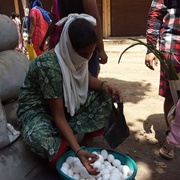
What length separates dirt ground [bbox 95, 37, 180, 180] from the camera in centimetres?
256

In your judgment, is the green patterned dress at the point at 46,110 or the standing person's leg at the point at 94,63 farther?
the standing person's leg at the point at 94,63

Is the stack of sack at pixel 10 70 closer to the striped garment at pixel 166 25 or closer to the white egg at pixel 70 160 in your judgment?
the white egg at pixel 70 160

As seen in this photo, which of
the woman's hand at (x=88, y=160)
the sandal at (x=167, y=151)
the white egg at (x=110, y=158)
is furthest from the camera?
the sandal at (x=167, y=151)

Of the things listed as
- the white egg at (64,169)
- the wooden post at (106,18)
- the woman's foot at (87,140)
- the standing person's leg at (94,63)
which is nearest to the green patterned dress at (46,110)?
the white egg at (64,169)

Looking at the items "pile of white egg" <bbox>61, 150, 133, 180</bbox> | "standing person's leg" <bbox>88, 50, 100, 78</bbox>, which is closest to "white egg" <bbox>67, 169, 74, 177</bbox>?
"pile of white egg" <bbox>61, 150, 133, 180</bbox>

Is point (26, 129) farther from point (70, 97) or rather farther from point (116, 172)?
point (116, 172)

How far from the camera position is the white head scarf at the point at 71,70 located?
2.06m

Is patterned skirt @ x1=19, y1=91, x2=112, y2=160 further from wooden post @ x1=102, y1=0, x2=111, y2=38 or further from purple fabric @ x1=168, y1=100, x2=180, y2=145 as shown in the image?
wooden post @ x1=102, y1=0, x2=111, y2=38

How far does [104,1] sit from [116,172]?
383 inches

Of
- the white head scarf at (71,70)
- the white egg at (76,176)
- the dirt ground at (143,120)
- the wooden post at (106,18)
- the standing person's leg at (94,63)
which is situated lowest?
the wooden post at (106,18)

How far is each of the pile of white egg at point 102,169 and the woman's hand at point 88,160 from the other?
0.14m

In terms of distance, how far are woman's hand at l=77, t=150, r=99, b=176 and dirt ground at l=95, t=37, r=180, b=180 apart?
694 millimetres

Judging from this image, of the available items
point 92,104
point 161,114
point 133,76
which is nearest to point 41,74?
point 92,104

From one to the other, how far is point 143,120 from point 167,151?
79 cm
